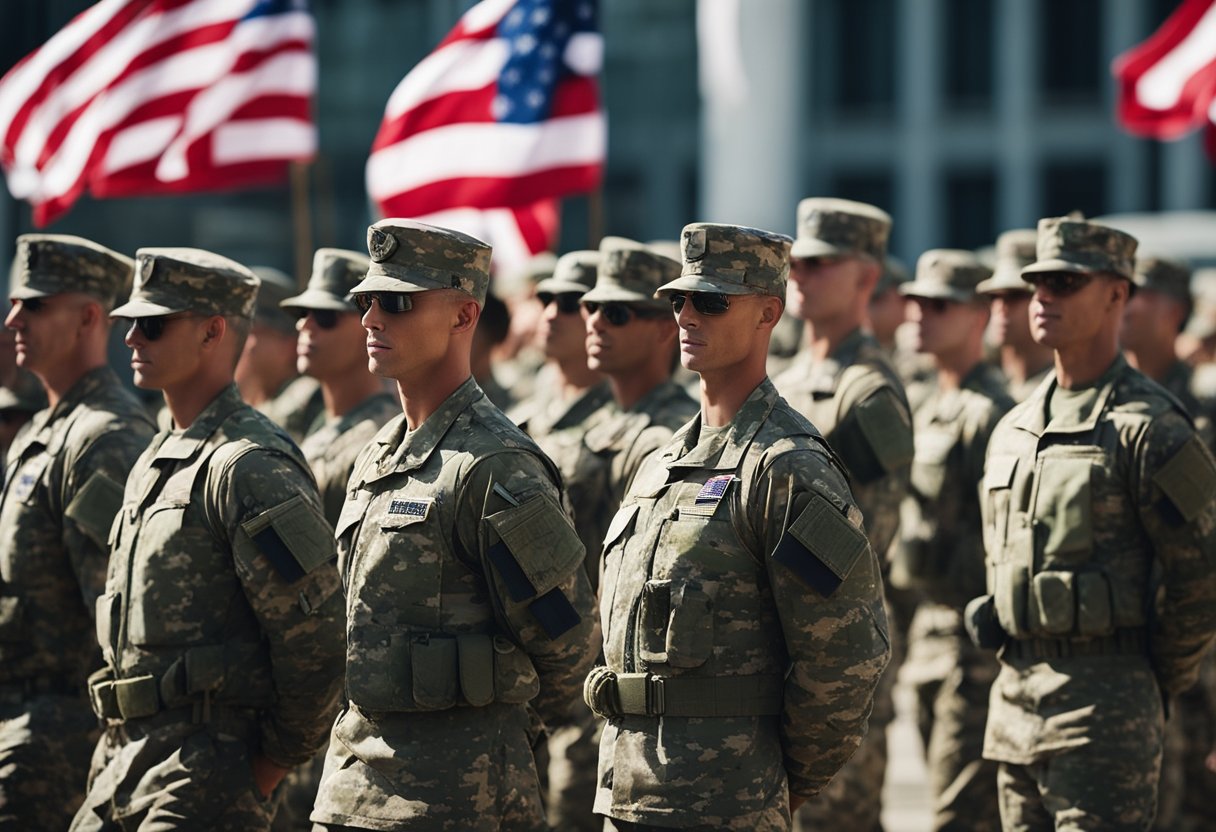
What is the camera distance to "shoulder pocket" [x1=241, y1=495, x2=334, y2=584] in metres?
6.46

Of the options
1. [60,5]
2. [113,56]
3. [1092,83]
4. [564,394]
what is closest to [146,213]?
[60,5]

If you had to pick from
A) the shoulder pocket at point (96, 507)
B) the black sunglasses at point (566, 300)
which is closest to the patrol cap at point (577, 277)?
the black sunglasses at point (566, 300)

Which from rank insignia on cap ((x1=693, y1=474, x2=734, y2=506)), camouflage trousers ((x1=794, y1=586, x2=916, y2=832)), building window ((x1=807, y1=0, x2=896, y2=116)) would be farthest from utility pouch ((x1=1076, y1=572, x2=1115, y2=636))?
building window ((x1=807, y1=0, x2=896, y2=116))

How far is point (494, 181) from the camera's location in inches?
468

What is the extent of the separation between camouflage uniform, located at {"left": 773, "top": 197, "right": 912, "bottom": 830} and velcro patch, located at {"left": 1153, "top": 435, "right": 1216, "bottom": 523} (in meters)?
1.60

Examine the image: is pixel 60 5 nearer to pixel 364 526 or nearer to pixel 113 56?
pixel 113 56

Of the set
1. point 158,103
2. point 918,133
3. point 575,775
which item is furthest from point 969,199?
point 575,775

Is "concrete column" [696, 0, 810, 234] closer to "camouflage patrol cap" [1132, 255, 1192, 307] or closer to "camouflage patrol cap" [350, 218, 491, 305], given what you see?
"camouflage patrol cap" [1132, 255, 1192, 307]

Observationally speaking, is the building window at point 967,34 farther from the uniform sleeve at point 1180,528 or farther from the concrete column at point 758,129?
the uniform sleeve at point 1180,528

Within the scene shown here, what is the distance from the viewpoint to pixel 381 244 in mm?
6309

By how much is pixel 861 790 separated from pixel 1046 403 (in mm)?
2258

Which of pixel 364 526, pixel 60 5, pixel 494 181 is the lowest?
pixel 364 526

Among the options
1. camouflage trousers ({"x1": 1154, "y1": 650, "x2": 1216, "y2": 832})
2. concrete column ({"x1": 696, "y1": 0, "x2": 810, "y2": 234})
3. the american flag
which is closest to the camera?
camouflage trousers ({"x1": 1154, "y1": 650, "x2": 1216, "y2": 832})

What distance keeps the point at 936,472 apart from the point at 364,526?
4.19 metres
